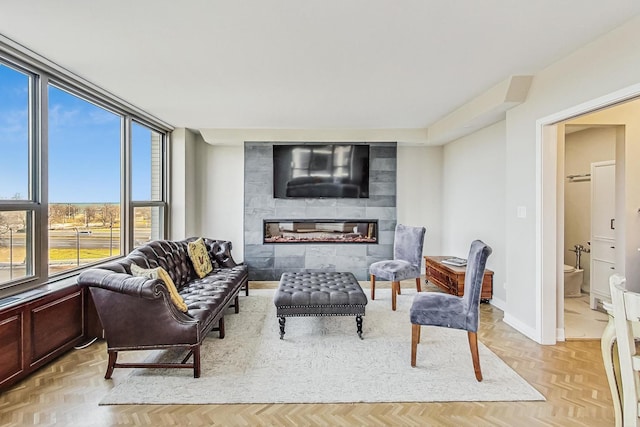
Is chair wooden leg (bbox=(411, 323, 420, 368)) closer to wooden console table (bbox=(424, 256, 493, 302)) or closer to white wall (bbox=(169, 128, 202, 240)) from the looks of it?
wooden console table (bbox=(424, 256, 493, 302))

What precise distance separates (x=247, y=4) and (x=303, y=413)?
2578 mm

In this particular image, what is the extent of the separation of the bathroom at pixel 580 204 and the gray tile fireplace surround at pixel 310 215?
102 inches

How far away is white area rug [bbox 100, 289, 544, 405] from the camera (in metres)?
2.32

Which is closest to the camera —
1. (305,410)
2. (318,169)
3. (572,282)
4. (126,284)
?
(305,410)

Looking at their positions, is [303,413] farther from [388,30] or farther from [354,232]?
[354,232]

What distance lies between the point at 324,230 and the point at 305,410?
396cm

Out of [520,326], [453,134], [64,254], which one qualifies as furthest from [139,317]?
[453,134]

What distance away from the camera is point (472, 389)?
2396 millimetres

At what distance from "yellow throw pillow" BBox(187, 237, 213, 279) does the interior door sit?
4.88m

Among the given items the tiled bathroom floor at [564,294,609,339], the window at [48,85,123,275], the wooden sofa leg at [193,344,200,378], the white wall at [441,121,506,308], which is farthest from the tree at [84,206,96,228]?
the tiled bathroom floor at [564,294,609,339]

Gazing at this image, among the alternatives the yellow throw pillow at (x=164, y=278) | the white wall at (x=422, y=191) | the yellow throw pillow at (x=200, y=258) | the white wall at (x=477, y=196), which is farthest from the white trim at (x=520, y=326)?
the yellow throw pillow at (x=200, y=258)

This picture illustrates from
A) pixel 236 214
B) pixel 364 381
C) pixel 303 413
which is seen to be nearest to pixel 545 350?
pixel 364 381

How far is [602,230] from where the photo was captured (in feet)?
14.1

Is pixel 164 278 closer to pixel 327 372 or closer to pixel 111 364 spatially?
pixel 111 364
